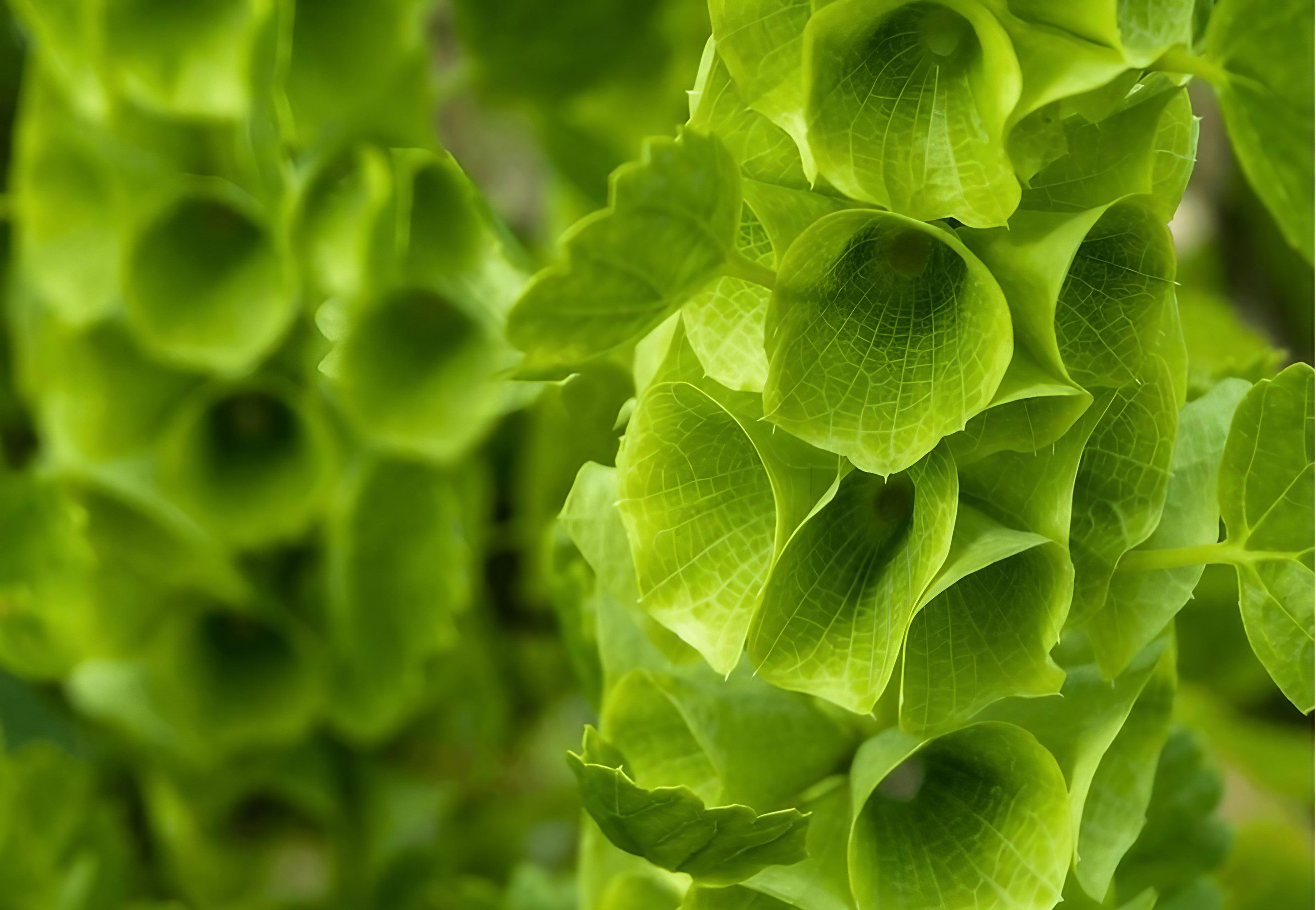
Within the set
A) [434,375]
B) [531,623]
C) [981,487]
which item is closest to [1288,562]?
[981,487]

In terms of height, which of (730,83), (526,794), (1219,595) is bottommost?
(526,794)

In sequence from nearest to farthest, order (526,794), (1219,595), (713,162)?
(713,162) < (1219,595) < (526,794)

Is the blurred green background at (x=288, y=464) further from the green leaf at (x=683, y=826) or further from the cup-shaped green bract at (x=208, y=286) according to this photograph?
the green leaf at (x=683, y=826)

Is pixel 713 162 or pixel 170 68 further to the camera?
pixel 170 68

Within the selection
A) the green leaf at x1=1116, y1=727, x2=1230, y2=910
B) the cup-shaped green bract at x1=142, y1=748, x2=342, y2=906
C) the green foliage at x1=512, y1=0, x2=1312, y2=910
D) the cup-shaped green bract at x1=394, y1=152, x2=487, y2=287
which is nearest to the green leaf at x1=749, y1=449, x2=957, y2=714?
the green foliage at x1=512, y1=0, x2=1312, y2=910

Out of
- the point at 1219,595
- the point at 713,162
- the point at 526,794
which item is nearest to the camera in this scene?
the point at 713,162

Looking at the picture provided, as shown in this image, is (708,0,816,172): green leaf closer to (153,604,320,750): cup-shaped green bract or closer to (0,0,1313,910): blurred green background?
(0,0,1313,910): blurred green background

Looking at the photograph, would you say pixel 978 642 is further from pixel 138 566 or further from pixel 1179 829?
pixel 138 566

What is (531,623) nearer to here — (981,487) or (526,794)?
(526,794)
